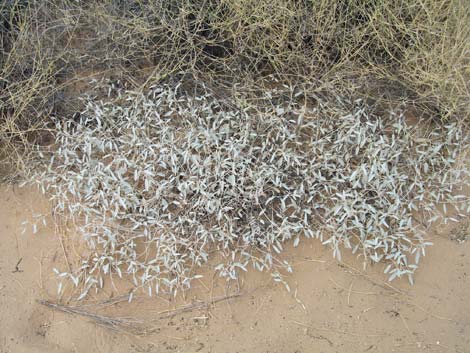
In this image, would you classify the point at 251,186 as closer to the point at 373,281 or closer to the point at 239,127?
the point at 239,127

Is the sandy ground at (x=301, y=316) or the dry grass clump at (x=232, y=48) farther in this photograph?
the dry grass clump at (x=232, y=48)

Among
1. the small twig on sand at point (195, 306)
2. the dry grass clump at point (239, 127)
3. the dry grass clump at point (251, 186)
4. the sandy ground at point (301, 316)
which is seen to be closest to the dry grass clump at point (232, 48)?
the dry grass clump at point (239, 127)

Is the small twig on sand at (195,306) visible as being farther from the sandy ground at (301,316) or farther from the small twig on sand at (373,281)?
the small twig on sand at (373,281)

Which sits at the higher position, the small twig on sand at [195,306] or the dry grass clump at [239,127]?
the dry grass clump at [239,127]

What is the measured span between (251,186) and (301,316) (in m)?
0.76

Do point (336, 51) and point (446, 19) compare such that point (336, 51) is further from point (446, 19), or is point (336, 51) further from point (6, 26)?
point (6, 26)

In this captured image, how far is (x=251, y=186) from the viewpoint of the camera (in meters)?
2.60

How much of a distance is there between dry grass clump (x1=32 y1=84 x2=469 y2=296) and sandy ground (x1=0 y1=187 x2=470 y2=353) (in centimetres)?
11

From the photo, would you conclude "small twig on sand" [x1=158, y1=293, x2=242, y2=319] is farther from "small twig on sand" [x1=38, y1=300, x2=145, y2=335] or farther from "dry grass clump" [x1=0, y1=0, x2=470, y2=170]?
"dry grass clump" [x1=0, y1=0, x2=470, y2=170]

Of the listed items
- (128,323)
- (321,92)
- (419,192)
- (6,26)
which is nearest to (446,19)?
(321,92)

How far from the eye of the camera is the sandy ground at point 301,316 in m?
2.55

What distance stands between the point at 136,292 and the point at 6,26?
6.16 feet

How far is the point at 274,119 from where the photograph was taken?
8.73ft

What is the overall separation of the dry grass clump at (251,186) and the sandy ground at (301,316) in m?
0.11
